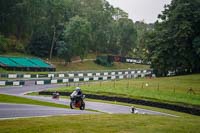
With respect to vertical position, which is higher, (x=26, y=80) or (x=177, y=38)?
(x=177, y=38)

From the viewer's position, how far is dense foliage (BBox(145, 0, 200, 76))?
7056 cm

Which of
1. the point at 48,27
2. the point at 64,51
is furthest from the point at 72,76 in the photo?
the point at 48,27

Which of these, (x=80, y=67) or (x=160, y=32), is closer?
(x=160, y=32)

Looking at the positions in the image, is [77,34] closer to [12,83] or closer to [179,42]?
[179,42]

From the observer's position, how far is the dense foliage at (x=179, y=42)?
2778 inches

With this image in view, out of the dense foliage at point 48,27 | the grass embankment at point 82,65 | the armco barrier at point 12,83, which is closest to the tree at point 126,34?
the dense foliage at point 48,27

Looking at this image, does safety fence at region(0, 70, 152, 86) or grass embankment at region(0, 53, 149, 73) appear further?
grass embankment at region(0, 53, 149, 73)

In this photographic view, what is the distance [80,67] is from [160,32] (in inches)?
1060

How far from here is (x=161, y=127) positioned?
18891 millimetres

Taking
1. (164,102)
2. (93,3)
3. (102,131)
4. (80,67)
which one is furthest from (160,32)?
(102,131)

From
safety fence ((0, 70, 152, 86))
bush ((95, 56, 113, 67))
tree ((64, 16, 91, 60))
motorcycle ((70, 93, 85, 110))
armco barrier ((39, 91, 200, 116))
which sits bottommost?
armco barrier ((39, 91, 200, 116))

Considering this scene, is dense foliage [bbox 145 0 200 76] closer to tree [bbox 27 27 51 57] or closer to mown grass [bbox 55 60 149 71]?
mown grass [bbox 55 60 149 71]

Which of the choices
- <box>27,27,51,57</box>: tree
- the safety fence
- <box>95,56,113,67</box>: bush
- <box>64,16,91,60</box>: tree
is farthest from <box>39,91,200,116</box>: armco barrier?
<box>95,56,113,67</box>: bush

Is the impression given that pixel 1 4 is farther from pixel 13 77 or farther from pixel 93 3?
pixel 93 3
